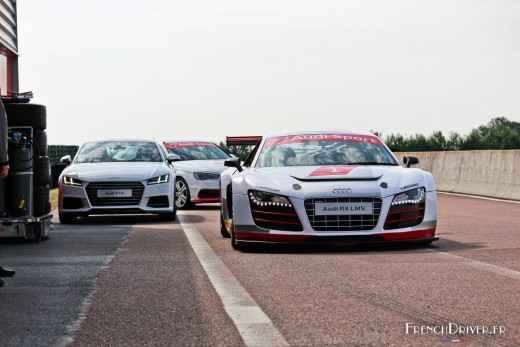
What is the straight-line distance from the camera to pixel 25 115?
13.4 metres

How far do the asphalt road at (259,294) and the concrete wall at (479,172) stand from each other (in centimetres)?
1149

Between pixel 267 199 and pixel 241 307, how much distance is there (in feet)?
14.3

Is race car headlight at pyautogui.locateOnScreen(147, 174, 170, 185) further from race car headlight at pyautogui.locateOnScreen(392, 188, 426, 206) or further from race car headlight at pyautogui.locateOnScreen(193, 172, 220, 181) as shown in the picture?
race car headlight at pyautogui.locateOnScreen(392, 188, 426, 206)

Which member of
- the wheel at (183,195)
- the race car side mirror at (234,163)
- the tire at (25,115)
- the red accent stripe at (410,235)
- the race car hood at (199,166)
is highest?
the tire at (25,115)

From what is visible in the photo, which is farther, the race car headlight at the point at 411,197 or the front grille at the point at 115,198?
the front grille at the point at 115,198

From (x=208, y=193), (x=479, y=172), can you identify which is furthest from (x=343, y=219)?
(x=479, y=172)

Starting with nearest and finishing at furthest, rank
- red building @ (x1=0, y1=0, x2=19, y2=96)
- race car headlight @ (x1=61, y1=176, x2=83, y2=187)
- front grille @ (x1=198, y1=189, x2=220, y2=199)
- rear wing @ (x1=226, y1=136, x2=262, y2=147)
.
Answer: red building @ (x1=0, y1=0, x2=19, y2=96)
race car headlight @ (x1=61, y1=176, x2=83, y2=187)
front grille @ (x1=198, y1=189, x2=220, y2=199)
rear wing @ (x1=226, y1=136, x2=262, y2=147)

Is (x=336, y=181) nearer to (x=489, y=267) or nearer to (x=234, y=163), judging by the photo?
(x=234, y=163)

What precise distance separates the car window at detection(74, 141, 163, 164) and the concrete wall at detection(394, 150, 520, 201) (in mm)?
8260

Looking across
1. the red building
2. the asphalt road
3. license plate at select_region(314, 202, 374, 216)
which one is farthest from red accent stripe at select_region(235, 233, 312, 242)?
the red building

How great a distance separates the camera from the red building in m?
15.8

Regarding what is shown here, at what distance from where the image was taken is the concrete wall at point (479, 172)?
23906mm

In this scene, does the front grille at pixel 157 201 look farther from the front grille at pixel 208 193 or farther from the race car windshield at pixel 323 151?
the race car windshield at pixel 323 151

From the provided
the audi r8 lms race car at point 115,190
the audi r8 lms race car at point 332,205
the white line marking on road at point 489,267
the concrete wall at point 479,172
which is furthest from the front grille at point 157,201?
the concrete wall at point 479,172
